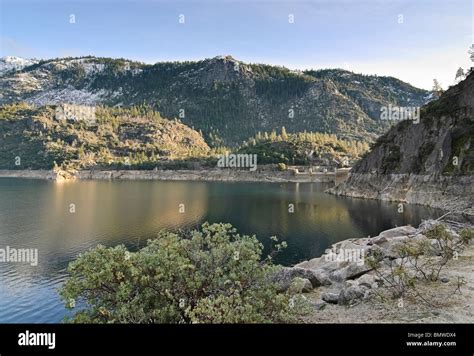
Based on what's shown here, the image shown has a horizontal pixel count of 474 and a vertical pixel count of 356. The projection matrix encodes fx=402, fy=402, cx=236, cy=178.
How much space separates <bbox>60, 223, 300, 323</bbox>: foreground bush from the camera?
420 inches

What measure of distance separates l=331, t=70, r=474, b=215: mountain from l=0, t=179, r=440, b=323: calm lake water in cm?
424

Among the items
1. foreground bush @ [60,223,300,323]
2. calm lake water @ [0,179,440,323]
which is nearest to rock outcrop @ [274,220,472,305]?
foreground bush @ [60,223,300,323]

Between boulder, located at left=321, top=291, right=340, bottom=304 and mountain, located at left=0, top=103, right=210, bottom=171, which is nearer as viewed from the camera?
boulder, located at left=321, top=291, right=340, bottom=304

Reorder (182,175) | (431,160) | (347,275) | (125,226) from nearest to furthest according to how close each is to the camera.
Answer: (347,275) < (125,226) < (431,160) < (182,175)

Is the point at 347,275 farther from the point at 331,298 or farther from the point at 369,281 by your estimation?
the point at 331,298

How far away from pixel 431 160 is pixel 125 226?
152ft

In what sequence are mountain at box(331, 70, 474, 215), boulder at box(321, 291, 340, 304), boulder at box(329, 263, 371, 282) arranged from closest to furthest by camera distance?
boulder at box(321, 291, 340, 304)
boulder at box(329, 263, 371, 282)
mountain at box(331, 70, 474, 215)

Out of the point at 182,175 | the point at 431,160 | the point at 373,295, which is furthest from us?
the point at 182,175

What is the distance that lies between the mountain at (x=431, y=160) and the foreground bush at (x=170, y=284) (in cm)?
4194

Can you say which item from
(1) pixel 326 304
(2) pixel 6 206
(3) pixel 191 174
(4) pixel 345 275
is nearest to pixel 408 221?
(4) pixel 345 275

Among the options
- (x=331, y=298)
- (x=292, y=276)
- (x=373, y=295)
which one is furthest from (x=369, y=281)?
(x=292, y=276)

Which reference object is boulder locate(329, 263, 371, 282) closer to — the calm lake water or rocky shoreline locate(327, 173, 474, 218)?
the calm lake water

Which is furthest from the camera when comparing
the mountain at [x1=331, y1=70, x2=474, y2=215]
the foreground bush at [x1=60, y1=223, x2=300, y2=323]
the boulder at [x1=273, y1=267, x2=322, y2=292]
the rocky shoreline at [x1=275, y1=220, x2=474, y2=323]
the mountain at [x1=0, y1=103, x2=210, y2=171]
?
the mountain at [x1=0, y1=103, x2=210, y2=171]

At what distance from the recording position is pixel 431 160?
203ft
